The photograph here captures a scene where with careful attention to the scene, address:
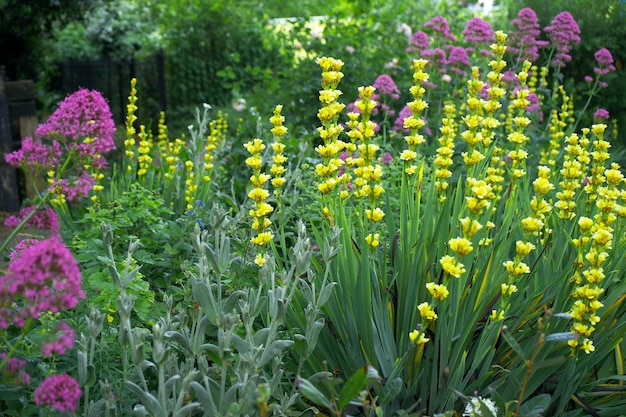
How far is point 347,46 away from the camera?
785 cm

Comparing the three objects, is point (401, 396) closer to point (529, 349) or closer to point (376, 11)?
point (529, 349)

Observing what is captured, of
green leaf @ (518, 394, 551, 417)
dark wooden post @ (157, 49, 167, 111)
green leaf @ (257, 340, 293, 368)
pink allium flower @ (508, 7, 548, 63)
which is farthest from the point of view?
dark wooden post @ (157, 49, 167, 111)

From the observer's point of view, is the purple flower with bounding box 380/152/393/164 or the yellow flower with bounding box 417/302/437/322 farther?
the purple flower with bounding box 380/152/393/164

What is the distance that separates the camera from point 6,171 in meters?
6.55

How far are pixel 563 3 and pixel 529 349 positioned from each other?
20.2 feet

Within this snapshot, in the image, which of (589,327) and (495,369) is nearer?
(589,327)

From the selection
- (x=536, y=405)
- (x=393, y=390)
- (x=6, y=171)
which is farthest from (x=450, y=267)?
(x=6, y=171)

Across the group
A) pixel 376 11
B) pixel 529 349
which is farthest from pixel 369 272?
pixel 376 11

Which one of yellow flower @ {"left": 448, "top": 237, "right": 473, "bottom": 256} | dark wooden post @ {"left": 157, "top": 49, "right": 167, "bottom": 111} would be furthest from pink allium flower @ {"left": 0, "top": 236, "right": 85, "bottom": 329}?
dark wooden post @ {"left": 157, "top": 49, "right": 167, "bottom": 111}

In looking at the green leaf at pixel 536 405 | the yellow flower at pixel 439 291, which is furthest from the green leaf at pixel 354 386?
the green leaf at pixel 536 405

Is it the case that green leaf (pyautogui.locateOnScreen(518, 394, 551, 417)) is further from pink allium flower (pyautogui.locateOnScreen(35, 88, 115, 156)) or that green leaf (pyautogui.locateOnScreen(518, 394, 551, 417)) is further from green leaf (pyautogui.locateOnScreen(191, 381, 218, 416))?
pink allium flower (pyautogui.locateOnScreen(35, 88, 115, 156))

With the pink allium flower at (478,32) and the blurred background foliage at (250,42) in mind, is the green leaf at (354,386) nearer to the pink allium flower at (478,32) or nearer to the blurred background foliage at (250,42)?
the blurred background foliage at (250,42)

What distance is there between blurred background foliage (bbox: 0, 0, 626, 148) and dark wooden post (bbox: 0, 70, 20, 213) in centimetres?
185

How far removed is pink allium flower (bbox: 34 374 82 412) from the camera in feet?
5.66
